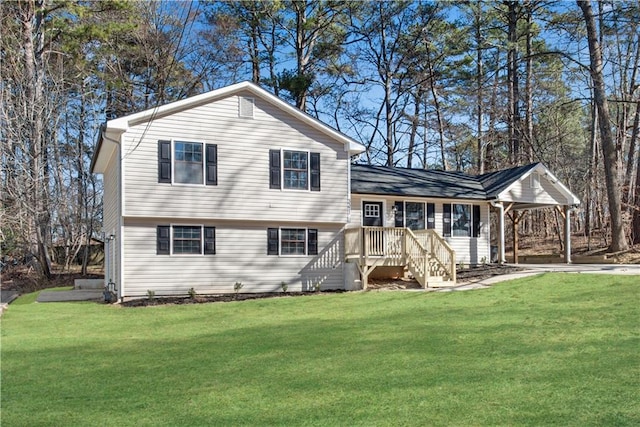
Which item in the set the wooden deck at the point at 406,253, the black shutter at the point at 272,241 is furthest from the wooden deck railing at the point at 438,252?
the black shutter at the point at 272,241

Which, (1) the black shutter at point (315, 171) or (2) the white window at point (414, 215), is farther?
(2) the white window at point (414, 215)

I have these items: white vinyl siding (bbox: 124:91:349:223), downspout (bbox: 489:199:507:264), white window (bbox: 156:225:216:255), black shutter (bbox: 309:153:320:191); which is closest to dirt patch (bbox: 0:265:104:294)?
white window (bbox: 156:225:216:255)

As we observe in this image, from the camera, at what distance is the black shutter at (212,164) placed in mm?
16328

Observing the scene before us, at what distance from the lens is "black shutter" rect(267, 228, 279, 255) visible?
17.2 m

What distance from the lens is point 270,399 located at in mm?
5719

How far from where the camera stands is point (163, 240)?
15789mm

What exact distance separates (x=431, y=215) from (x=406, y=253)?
3609 millimetres

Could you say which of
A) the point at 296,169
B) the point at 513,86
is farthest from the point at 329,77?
the point at 296,169

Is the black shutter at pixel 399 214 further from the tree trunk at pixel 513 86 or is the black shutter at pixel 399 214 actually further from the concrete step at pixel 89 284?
the tree trunk at pixel 513 86

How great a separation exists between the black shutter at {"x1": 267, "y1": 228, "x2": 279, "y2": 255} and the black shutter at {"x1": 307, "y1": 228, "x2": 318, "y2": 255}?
1076mm

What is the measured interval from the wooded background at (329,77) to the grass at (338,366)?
39.7ft

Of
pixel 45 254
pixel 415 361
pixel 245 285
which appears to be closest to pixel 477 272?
pixel 245 285

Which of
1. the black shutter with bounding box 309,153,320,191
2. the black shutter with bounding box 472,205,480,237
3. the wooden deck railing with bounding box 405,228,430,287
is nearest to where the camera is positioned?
the wooden deck railing with bounding box 405,228,430,287

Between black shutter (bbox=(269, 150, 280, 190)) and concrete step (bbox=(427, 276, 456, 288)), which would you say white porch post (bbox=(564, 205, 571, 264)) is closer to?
concrete step (bbox=(427, 276, 456, 288))
